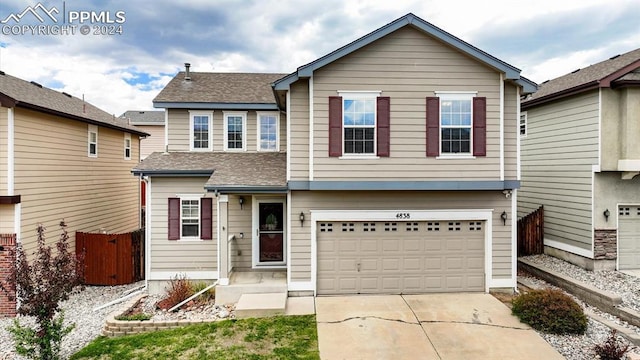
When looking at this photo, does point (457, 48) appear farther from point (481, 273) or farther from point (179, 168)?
point (179, 168)

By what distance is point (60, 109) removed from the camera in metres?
11.2

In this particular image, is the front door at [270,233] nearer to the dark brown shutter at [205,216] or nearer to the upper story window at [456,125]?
the dark brown shutter at [205,216]

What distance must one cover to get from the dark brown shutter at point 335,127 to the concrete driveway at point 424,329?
3871mm

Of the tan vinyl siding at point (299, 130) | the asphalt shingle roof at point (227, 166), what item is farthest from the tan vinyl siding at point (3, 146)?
the tan vinyl siding at point (299, 130)

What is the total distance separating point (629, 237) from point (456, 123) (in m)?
7.13

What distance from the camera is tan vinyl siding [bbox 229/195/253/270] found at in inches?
401

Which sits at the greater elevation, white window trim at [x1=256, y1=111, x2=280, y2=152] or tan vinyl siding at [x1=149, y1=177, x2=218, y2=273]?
white window trim at [x1=256, y1=111, x2=280, y2=152]

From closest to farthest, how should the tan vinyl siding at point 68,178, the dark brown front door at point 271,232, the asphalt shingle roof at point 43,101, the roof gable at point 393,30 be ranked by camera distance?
→ the roof gable at point 393,30
the asphalt shingle roof at point 43,101
the tan vinyl siding at point 68,178
the dark brown front door at point 271,232

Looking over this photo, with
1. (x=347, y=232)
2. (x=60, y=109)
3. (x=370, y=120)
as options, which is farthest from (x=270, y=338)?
(x=60, y=109)

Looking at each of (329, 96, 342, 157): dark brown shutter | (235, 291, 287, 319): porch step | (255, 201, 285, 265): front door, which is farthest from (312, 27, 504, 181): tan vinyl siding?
(235, 291, 287, 319): porch step

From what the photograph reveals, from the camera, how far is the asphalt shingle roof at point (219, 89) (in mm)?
11211

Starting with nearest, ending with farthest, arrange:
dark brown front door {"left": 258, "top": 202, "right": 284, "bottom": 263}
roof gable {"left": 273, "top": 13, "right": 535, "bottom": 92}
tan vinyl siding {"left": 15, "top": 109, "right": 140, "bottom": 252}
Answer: roof gable {"left": 273, "top": 13, "right": 535, "bottom": 92}, tan vinyl siding {"left": 15, "top": 109, "right": 140, "bottom": 252}, dark brown front door {"left": 258, "top": 202, "right": 284, "bottom": 263}

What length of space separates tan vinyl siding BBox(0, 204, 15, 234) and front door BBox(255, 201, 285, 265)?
6.41 m

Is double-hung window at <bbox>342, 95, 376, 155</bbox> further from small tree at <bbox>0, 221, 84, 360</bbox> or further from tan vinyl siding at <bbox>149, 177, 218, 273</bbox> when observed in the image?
small tree at <bbox>0, 221, 84, 360</bbox>
